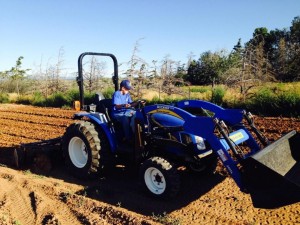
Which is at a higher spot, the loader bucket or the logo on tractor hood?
the logo on tractor hood

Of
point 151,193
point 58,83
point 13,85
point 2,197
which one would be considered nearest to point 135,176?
point 151,193

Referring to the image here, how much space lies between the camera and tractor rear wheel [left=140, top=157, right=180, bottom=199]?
14.5 ft

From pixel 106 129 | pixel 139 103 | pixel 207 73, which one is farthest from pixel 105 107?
pixel 207 73

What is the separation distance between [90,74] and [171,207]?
53.7 ft

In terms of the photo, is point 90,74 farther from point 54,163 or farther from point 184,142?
point 184,142

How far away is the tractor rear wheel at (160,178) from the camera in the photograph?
443 cm

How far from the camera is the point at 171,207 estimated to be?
14.7 ft

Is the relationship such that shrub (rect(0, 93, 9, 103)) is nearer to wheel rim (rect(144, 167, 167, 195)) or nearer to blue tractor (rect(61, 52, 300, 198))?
blue tractor (rect(61, 52, 300, 198))

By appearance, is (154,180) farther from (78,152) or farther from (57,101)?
(57,101)

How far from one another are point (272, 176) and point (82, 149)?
3.54 meters

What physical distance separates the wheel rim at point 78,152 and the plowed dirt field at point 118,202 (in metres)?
0.32

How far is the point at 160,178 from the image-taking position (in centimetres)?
466

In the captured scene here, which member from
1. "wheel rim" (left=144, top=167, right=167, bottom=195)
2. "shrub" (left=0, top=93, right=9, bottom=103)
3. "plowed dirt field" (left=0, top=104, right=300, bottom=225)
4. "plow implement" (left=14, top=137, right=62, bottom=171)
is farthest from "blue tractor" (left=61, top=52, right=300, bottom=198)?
"shrub" (left=0, top=93, right=9, bottom=103)

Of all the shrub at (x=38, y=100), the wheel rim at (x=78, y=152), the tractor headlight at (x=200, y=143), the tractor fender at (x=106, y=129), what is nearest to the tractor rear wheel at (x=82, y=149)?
the wheel rim at (x=78, y=152)
